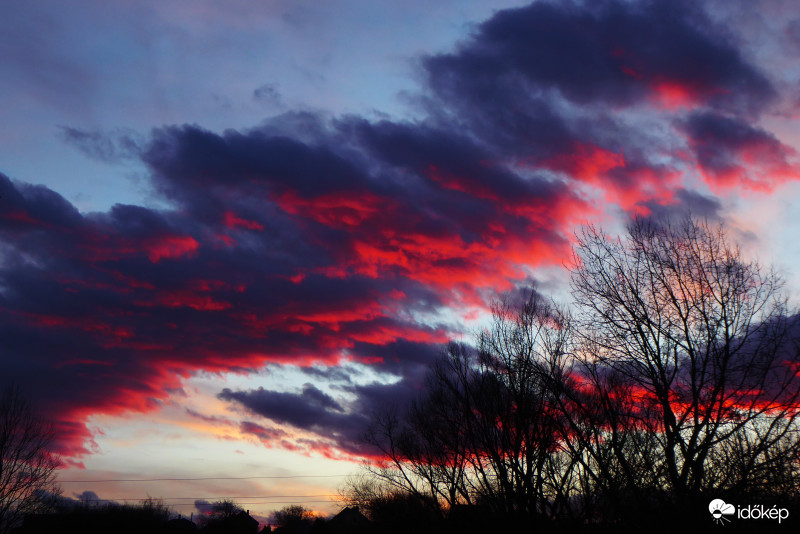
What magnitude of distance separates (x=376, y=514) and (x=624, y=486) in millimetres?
76442

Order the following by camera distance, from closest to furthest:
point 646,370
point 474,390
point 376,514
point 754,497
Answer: point 754,497 → point 646,370 → point 474,390 → point 376,514

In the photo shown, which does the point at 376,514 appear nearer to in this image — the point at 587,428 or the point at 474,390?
the point at 474,390

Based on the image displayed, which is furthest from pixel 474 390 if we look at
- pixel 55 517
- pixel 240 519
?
pixel 240 519

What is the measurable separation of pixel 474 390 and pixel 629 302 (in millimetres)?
16440

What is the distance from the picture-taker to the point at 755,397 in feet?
58.3

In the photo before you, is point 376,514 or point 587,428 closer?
point 587,428

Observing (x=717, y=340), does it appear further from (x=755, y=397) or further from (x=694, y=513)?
(x=694, y=513)

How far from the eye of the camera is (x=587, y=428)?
2438cm

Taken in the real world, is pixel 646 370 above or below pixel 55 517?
above

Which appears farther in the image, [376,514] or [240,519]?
[240,519]

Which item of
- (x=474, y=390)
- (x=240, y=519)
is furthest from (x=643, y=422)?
(x=240, y=519)

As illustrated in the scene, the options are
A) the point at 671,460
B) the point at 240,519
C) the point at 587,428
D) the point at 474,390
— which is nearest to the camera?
the point at 671,460

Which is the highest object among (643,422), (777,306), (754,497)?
(777,306)

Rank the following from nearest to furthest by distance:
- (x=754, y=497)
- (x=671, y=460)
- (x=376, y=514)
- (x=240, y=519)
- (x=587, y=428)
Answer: (x=754, y=497), (x=671, y=460), (x=587, y=428), (x=376, y=514), (x=240, y=519)
